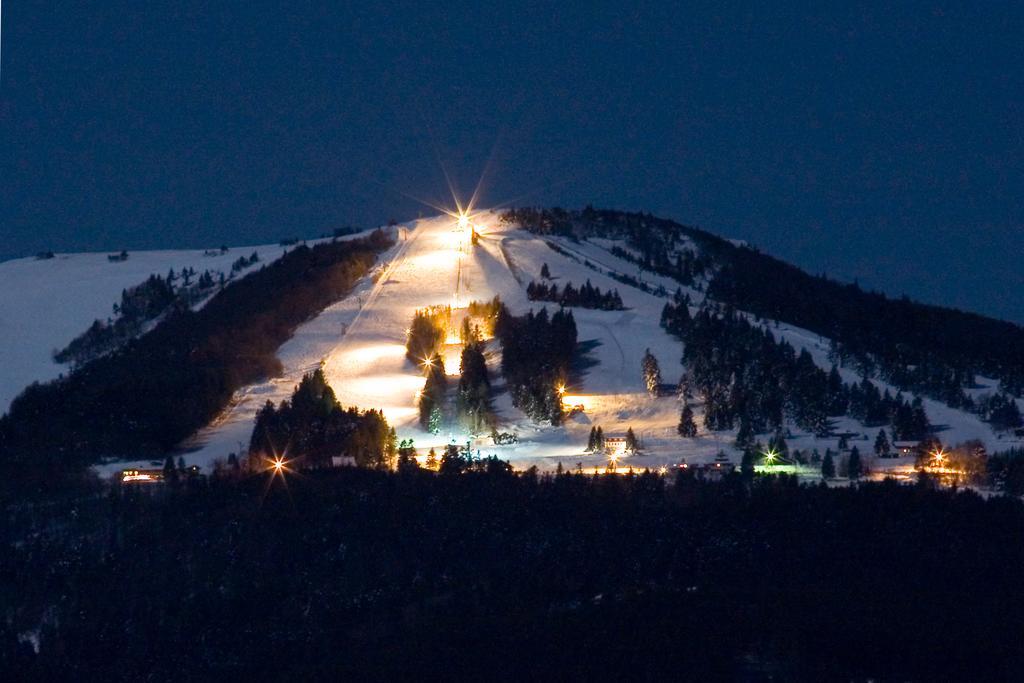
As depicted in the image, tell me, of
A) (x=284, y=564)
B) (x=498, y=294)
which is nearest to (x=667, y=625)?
(x=284, y=564)

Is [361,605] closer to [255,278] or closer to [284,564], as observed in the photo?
[284,564]

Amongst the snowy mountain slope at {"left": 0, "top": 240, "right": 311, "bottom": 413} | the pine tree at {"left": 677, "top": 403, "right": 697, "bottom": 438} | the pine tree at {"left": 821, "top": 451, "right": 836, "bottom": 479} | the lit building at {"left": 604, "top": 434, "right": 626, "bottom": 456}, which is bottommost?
the pine tree at {"left": 821, "top": 451, "right": 836, "bottom": 479}

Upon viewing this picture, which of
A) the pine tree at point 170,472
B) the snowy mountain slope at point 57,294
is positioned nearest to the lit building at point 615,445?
the pine tree at point 170,472

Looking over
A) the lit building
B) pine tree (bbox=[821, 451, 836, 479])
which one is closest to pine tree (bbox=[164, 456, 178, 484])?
the lit building

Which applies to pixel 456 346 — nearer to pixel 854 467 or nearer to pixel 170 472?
pixel 170 472

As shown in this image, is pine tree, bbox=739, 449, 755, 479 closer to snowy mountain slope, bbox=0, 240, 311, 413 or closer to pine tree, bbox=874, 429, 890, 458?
pine tree, bbox=874, 429, 890, 458

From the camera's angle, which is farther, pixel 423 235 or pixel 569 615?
pixel 423 235

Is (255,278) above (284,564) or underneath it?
above
